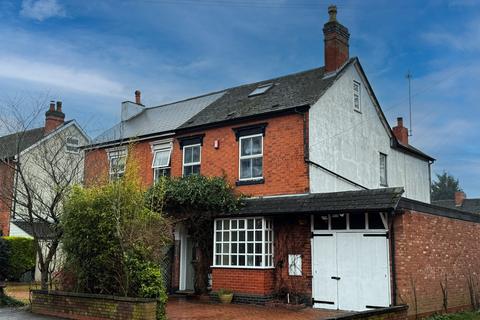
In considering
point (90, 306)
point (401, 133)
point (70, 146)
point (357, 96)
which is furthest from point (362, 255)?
point (70, 146)

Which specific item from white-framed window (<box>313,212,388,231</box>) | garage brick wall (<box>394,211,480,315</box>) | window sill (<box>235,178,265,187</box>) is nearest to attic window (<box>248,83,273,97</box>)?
window sill (<box>235,178,265,187</box>)

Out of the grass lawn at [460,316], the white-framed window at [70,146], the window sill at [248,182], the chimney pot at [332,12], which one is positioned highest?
the chimney pot at [332,12]

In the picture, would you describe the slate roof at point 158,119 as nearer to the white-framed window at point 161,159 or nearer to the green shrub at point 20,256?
the white-framed window at point 161,159

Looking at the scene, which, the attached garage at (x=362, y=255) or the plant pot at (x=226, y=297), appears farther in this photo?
the plant pot at (x=226, y=297)

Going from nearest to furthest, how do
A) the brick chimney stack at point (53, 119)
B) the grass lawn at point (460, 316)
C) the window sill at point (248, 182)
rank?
the grass lawn at point (460, 316)
the window sill at point (248, 182)
the brick chimney stack at point (53, 119)

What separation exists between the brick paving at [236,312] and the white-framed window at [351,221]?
96.3 inches

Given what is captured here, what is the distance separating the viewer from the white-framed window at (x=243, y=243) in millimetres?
16203

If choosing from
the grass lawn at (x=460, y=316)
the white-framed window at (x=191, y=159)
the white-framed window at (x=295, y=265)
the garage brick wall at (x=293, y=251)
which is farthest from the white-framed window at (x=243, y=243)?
the grass lawn at (x=460, y=316)

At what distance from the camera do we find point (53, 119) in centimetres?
3291

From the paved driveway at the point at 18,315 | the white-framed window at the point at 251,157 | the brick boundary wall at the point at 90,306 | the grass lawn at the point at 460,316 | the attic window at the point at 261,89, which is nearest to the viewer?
the brick boundary wall at the point at 90,306

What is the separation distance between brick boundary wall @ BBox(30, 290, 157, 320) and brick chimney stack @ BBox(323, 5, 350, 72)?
12.3 meters

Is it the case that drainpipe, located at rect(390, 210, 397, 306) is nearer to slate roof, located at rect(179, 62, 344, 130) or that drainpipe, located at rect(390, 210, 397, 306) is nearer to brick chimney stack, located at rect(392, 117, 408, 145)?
slate roof, located at rect(179, 62, 344, 130)

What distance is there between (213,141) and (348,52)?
6651 millimetres

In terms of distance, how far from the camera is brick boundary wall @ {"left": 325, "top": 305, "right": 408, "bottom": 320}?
35.5 feet
